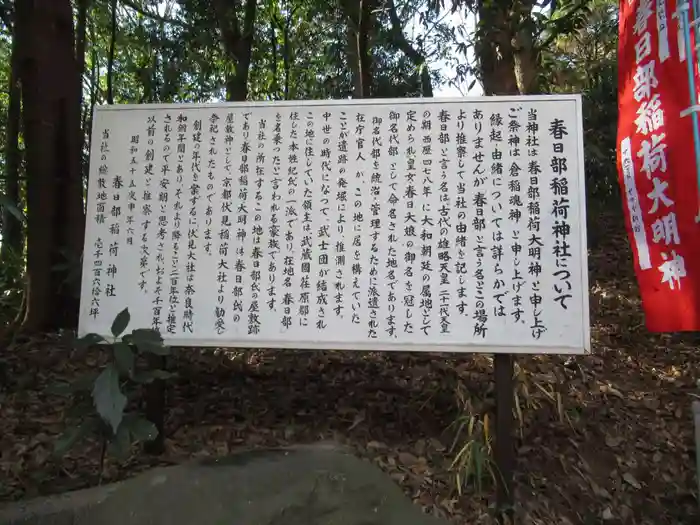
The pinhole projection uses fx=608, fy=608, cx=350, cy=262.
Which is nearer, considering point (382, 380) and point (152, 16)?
point (382, 380)

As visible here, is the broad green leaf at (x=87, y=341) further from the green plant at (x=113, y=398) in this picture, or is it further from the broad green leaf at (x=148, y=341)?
the broad green leaf at (x=148, y=341)

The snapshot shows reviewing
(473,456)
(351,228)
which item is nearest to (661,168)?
(351,228)

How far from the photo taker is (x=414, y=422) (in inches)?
151

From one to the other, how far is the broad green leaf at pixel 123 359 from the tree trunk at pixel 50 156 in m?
1.76

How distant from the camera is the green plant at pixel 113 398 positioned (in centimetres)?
264

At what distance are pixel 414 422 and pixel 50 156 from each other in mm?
3123

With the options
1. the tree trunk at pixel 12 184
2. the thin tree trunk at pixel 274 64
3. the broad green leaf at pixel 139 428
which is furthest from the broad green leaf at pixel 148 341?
the thin tree trunk at pixel 274 64

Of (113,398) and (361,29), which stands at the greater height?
(361,29)

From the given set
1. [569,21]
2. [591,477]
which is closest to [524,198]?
[591,477]

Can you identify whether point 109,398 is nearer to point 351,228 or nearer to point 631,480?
point 351,228

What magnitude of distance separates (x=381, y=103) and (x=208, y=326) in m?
1.52

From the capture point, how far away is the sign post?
306 centimetres

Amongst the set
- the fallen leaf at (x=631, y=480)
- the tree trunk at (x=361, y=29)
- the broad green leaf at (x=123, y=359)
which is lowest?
the fallen leaf at (x=631, y=480)

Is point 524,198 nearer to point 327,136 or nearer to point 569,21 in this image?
point 327,136
